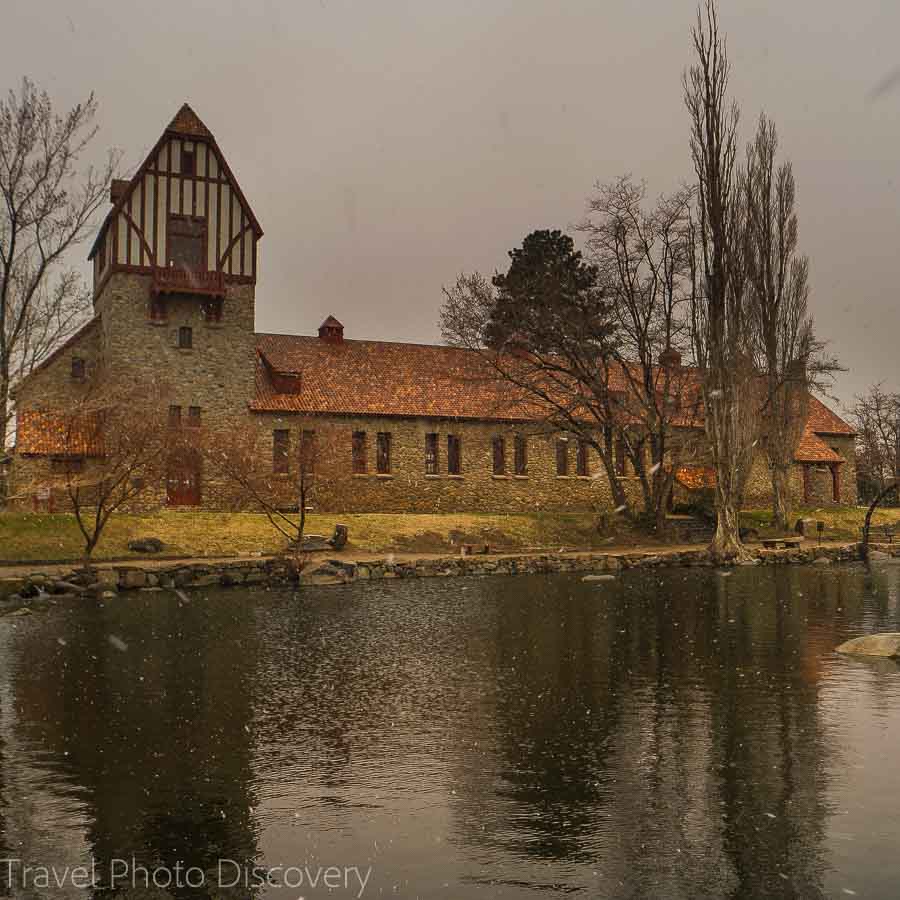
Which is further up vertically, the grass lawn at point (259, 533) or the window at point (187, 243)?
the window at point (187, 243)

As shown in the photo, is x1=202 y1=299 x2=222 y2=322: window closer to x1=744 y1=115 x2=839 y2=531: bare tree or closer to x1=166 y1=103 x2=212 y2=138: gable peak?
x1=166 y1=103 x2=212 y2=138: gable peak

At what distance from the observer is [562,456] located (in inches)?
1992

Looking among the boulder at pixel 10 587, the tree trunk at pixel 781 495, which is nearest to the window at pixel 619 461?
the tree trunk at pixel 781 495

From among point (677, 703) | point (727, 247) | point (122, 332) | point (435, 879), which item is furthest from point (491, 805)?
point (122, 332)

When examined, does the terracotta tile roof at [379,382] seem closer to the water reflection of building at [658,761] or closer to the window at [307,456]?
the window at [307,456]

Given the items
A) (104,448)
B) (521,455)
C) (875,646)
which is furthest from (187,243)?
(875,646)

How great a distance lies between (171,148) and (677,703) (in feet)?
119

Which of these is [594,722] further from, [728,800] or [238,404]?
[238,404]

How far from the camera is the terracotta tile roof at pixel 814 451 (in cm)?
5578

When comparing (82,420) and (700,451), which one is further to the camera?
(700,451)

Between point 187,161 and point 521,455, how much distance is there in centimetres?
2079

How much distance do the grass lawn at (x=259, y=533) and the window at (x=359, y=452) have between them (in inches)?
179

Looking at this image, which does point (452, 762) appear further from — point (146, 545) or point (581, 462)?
point (581, 462)

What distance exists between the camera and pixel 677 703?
40.6ft
